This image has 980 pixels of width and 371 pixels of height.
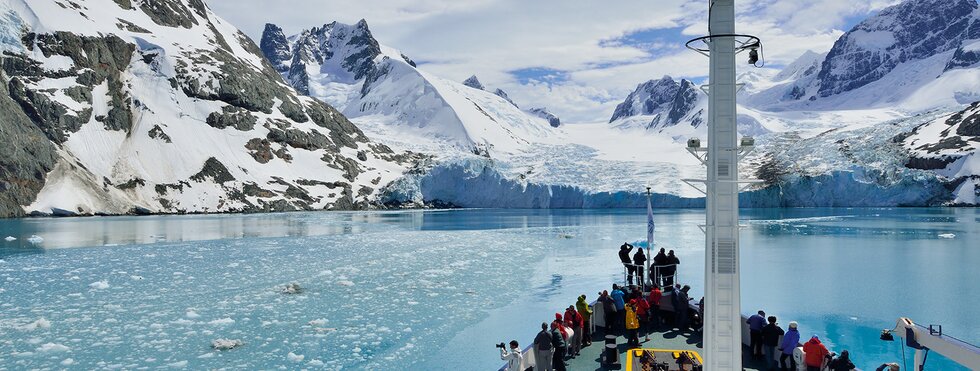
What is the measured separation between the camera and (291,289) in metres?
27.7

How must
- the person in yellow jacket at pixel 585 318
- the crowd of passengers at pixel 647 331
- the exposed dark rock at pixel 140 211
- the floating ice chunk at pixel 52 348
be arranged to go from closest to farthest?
the crowd of passengers at pixel 647 331 → the person in yellow jacket at pixel 585 318 → the floating ice chunk at pixel 52 348 → the exposed dark rock at pixel 140 211

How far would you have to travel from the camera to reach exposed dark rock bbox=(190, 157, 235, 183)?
10956 cm

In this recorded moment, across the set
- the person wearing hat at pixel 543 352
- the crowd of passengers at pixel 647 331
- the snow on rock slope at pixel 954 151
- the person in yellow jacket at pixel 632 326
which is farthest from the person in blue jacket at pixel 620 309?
the snow on rock slope at pixel 954 151

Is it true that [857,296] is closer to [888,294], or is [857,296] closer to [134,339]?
[888,294]

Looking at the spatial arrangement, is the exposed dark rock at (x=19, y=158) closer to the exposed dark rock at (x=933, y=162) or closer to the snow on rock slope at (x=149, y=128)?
the snow on rock slope at (x=149, y=128)

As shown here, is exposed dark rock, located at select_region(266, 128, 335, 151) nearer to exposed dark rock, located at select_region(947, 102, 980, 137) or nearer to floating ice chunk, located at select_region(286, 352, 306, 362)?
exposed dark rock, located at select_region(947, 102, 980, 137)

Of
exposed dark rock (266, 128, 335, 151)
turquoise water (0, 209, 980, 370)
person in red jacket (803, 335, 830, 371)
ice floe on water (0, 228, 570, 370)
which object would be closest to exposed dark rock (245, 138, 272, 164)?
exposed dark rock (266, 128, 335, 151)

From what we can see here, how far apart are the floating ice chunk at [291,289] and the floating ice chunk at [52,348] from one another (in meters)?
9.53

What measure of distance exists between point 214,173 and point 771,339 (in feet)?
363

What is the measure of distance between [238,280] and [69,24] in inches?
4539

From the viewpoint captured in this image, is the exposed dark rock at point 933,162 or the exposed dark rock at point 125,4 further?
the exposed dark rock at point 125,4

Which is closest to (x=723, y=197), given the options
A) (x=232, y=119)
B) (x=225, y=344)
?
(x=225, y=344)

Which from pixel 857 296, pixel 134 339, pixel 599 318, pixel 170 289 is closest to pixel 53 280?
pixel 170 289

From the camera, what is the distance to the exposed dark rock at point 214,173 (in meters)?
110
